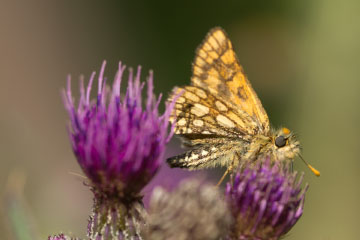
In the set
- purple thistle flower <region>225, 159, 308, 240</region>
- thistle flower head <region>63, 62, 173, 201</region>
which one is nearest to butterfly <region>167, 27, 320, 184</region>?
purple thistle flower <region>225, 159, 308, 240</region>

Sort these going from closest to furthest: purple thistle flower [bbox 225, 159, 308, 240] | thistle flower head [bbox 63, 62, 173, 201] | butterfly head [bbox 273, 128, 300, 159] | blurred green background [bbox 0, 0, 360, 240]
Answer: thistle flower head [bbox 63, 62, 173, 201] < purple thistle flower [bbox 225, 159, 308, 240] < butterfly head [bbox 273, 128, 300, 159] < blurred green background [bbox 0, 0, 360, 240]

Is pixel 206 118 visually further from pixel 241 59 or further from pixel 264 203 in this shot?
pixel 241 59

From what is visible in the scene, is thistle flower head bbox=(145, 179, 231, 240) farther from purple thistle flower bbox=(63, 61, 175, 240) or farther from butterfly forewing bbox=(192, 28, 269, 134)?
butterfly forewing bbox=(192, 28, 269, 134)

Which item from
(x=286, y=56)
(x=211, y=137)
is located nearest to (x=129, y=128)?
(x=211, y=137)

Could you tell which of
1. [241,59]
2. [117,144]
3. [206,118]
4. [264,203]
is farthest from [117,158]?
[241,59]

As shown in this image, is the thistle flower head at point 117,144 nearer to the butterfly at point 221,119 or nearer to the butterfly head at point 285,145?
the butterfly at point 221,119

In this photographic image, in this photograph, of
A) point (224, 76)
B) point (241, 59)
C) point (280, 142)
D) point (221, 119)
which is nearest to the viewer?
point (280, 142)

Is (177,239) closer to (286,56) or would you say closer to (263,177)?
(263,177)
